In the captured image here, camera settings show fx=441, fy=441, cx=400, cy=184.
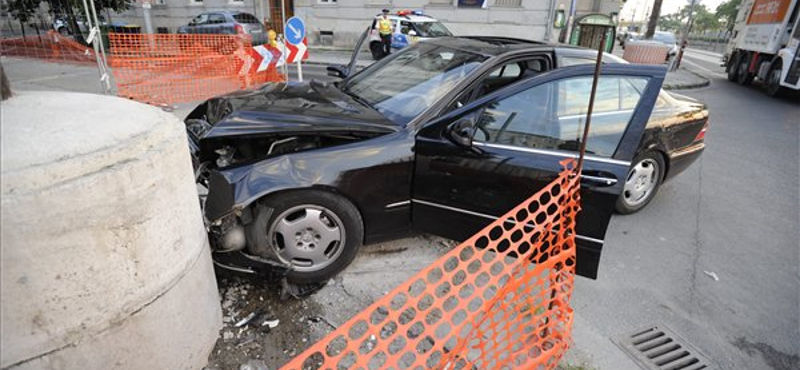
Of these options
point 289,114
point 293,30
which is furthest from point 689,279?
point 293,30

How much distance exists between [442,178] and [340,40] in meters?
19.3

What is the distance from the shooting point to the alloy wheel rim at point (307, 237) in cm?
282

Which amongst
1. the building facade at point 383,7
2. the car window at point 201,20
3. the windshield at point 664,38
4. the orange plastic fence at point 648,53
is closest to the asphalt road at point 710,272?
the orange plastic fence at point 648,53

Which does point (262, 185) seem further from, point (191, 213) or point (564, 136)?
point (564, 136)

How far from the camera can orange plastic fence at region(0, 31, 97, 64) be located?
1184cm

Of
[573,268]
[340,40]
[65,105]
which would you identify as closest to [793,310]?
[573,268]

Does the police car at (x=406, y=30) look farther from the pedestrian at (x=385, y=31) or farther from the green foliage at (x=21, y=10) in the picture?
the green foliage at (x=21, y=10)

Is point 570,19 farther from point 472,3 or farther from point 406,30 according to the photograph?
point 406,30

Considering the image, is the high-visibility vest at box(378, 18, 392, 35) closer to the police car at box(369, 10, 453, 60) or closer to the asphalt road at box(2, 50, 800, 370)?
the police car at box(369, 10, 453, 60)

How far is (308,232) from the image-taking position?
9.43 feet

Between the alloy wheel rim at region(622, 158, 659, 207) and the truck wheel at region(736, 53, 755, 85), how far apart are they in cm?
1313

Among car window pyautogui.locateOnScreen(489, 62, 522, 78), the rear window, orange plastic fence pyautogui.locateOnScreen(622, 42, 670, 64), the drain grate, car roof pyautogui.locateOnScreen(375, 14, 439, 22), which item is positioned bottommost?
the drain grate

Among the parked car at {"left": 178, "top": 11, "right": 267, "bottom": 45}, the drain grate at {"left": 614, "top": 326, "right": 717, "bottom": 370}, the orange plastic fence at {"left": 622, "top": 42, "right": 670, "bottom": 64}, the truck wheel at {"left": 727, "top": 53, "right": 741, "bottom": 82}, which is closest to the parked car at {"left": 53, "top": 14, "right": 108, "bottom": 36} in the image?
the parked car at {"left": 178, "top": 11, "right": 267, "bottom": 45}

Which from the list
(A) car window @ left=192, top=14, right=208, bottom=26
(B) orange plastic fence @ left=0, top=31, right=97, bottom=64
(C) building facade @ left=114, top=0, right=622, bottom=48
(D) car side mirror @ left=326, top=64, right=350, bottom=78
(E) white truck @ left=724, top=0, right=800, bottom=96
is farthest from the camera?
(C) building facade @ left=114, top=0, right=622, bottom=48
